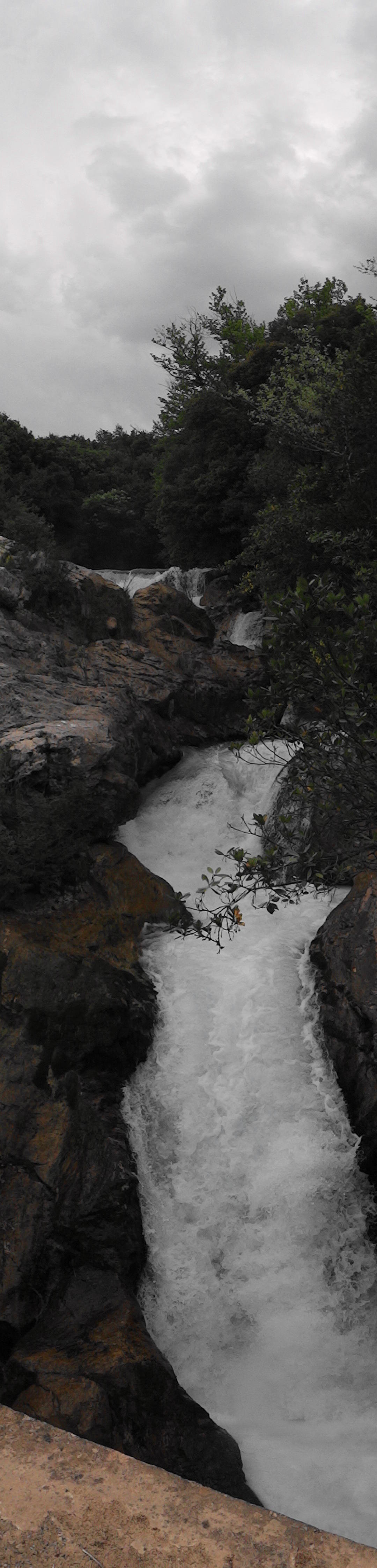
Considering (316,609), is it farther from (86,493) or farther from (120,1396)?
(86,493)

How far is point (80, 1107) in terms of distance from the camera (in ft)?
22.7

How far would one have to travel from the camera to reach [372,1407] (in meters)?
5.46

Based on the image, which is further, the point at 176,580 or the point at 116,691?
the point at 176,580

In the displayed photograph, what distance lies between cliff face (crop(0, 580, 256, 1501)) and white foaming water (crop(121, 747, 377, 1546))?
0.95 ft

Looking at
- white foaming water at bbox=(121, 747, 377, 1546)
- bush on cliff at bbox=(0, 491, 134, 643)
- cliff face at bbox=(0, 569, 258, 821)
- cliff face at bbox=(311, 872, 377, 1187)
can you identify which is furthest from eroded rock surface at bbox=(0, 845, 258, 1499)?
bush on cliff at bbox=(0, 491, 134, 643)

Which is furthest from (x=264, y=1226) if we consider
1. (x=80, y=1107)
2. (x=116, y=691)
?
(x=116, y=691)

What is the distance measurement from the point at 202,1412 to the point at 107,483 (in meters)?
29.4

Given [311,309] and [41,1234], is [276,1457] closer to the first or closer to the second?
[41,1234]

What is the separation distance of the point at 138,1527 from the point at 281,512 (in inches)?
525

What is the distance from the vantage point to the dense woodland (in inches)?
190

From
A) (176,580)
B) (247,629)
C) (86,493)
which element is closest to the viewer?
(247,629)

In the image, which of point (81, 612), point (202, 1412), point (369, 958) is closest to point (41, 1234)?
point (202, 1412)

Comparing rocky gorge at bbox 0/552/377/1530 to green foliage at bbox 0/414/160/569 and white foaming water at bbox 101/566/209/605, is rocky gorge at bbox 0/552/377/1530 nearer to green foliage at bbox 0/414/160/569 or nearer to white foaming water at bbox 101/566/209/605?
white foaming water at bbox 101/566/209/605

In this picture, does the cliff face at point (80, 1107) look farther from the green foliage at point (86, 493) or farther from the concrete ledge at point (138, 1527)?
the green foliage at point (86, 493)
